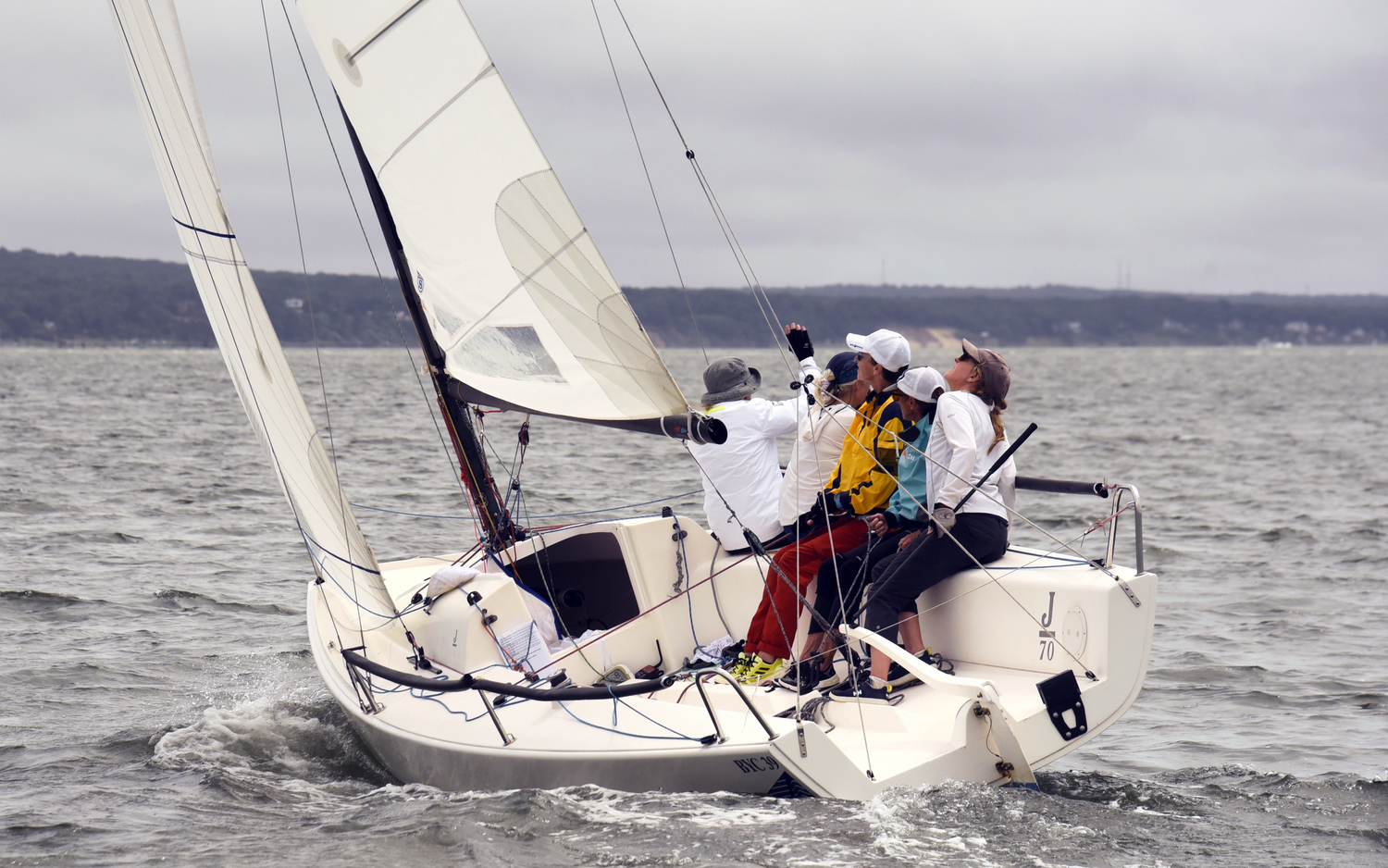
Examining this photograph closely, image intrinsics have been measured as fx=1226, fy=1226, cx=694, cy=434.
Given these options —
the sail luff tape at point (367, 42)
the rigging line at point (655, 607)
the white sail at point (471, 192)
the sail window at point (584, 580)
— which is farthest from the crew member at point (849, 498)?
the sail luff tape at point (367, 42)

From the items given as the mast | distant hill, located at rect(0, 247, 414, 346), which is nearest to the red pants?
the mast

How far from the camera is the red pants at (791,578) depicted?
4.43m

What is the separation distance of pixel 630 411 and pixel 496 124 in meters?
1.18

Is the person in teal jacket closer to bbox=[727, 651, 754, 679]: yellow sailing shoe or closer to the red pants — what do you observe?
the red pants

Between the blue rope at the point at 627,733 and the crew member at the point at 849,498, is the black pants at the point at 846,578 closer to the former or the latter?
the crew member at the point at 849,498

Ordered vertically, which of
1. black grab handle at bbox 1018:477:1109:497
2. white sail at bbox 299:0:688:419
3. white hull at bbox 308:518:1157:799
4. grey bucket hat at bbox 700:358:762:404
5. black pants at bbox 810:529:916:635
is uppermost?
white sail at bbox 299:0:688:419

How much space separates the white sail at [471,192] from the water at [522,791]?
5.08 ft

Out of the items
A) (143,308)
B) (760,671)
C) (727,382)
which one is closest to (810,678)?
(760,671)

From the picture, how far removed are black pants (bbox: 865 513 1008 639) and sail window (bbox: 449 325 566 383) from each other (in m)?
1.37

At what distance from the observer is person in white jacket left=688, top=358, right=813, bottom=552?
482 centimetres

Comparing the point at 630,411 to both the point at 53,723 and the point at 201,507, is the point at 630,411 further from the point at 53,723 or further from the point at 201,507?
the point at 201,507

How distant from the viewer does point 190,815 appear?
13.8 feet

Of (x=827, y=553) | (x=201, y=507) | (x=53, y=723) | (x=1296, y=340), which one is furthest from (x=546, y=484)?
(x=1296, y=340)

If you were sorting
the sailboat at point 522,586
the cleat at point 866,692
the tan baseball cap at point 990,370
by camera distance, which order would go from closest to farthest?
1. the sailboat at point 522,586
2. the cleat at point 866,692
3. the tan baseball cap at point 990,370
